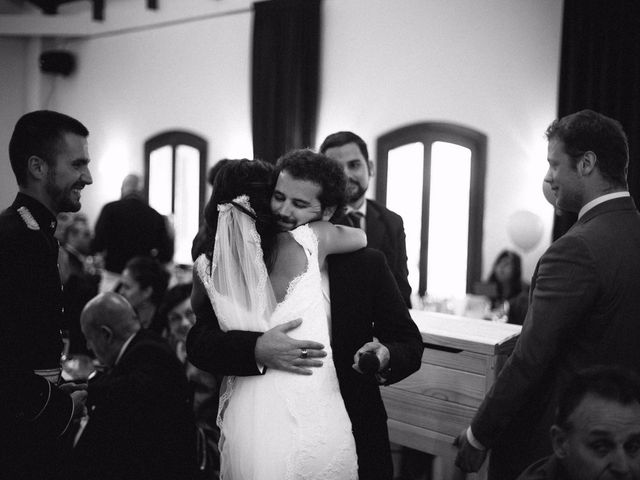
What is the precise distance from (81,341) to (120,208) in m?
1.54

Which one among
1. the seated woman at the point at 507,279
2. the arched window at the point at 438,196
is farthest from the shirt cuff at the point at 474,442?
the arched window at the point at 438,196

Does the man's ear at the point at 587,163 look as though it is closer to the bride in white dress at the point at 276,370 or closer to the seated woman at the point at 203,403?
the bride in white dress at the point at 276,370

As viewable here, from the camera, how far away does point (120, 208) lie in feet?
19.1

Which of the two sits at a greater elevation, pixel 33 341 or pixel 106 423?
pixel 33 341

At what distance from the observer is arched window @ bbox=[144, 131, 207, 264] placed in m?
9.02

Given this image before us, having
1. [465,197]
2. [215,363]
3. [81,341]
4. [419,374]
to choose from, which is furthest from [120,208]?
[215,363]

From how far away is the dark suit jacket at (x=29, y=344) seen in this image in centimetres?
172

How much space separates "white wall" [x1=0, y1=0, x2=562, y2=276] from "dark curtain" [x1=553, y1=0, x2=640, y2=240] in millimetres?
484

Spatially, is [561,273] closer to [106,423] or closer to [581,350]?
[581,350]

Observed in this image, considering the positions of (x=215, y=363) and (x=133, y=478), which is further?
(x=133, y=478)

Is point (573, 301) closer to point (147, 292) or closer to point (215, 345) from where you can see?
point (215, 345)

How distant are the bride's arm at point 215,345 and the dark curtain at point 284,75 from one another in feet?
19.3

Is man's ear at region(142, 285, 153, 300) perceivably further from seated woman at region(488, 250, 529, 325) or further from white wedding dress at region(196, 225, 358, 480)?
seated woman at region(488, 250, 529, 325)

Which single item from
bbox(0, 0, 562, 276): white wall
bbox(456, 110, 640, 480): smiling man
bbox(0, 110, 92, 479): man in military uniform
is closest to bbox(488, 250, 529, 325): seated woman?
bbox(0, 0, 562, 276): white wall
